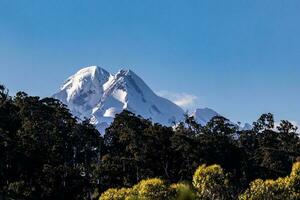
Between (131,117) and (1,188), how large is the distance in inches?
1210

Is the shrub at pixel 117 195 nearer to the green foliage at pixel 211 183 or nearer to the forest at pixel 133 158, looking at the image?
the forest at pixel 133 158

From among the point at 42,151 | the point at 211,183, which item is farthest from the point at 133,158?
the point at 211,183

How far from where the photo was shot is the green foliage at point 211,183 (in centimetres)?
4034

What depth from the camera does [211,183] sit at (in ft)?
132

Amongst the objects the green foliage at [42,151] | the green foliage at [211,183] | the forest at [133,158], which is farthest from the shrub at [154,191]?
the green foliage at [42,151]

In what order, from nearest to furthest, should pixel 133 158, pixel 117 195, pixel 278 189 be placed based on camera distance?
pixel 117 195 < pixel 278 189 < pixel 133 158

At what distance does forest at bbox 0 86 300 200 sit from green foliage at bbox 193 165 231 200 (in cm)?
7

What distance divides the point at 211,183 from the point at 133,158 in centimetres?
2579

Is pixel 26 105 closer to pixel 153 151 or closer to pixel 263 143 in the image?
pixel 153 151

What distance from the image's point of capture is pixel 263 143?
79.6 meters

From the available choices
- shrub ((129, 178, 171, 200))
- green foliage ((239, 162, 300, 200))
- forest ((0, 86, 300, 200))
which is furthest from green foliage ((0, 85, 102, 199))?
green foliage ((239, 162, 300, 200))

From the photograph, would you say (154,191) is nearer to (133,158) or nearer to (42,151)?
(42,151)

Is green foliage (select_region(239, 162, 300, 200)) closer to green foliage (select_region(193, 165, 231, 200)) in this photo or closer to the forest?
the forest

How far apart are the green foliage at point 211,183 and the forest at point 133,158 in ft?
0.23
